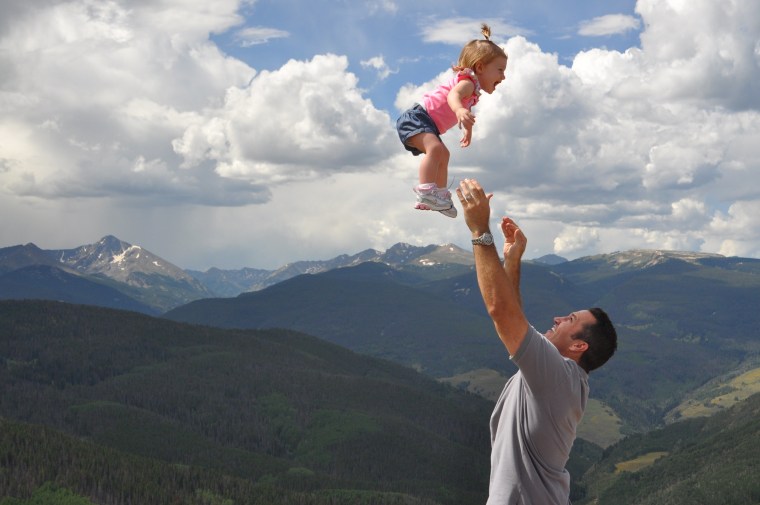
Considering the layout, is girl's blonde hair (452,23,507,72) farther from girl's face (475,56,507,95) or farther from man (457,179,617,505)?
man (457,179,617,505)

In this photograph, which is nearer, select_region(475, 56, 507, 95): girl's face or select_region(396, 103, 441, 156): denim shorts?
select_region(475, 56, 507, 95): girl's face

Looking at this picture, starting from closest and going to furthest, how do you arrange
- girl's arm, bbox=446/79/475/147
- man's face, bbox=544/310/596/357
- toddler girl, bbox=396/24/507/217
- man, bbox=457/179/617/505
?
man, bbox=457/179/617/505
man's face, bbox=544/310/596/357
girl's arm, bbox=446/79/475/147
toddler girl, bbox=396/24/507/217

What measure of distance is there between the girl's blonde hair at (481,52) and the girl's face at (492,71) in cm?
6

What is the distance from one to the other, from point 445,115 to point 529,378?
15.8 ft

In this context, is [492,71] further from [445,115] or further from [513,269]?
[513,269]

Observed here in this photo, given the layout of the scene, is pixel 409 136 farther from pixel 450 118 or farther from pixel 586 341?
pixel 586 341

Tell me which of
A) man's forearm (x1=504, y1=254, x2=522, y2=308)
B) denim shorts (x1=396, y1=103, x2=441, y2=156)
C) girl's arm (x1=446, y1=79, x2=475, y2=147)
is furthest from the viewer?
denim shorts (x1=396, y1=103, x2=441, y2=156)

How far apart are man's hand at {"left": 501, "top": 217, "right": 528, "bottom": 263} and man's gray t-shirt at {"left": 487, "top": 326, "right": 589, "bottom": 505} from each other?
167 cm

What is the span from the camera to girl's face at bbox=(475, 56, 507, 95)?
37.4 feet

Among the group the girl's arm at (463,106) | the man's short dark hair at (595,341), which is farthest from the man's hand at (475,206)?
the man's short dark hair at (595,341)

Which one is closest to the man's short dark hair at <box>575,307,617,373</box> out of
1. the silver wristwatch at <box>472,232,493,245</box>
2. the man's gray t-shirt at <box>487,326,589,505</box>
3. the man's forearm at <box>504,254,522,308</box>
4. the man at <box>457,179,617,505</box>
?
the man at <box>457,179,617,505</box>

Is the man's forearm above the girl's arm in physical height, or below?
below

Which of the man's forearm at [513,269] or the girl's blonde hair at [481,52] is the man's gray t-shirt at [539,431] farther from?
the girl's blonde hair at [481,52]

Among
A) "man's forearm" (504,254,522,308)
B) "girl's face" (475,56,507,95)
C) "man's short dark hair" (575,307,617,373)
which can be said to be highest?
"girl's face" (475,56,507,95)
